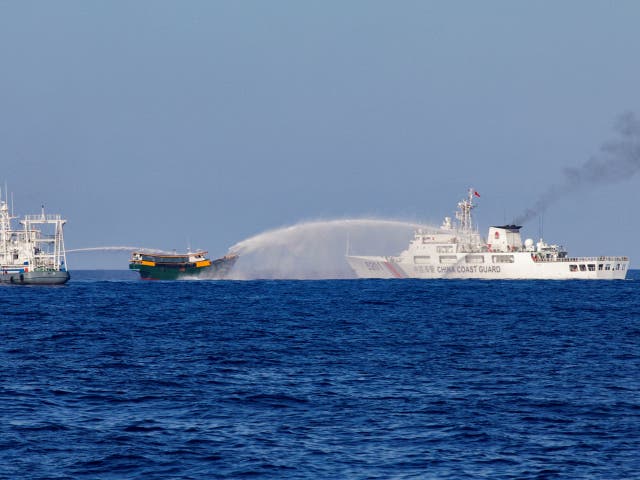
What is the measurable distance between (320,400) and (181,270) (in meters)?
135

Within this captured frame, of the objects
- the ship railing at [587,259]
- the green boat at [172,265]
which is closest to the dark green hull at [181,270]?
the green boat at [172,265]

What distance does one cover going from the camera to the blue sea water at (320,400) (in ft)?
79.3

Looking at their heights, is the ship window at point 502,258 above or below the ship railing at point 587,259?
above

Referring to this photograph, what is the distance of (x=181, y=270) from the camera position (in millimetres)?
165250

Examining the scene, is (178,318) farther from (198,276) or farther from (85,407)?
(198,276)

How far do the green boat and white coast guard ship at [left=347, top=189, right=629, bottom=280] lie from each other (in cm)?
3584

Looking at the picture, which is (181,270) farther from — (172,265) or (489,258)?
(489,258)

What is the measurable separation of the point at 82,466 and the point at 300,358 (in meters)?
23.0

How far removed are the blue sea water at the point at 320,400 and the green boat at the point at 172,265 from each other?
96.0m

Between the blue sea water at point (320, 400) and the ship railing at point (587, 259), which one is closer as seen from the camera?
the blue sea water at point (320, 400)

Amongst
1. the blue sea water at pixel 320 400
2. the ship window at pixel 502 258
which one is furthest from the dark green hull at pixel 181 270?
the blue sea water at pixel 320 400

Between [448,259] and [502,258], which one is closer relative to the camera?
[502,258]

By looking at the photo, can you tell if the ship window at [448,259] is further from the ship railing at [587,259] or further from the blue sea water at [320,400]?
the blue sea water at [320,400]


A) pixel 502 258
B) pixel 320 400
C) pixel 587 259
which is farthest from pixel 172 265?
pixel 320 400
